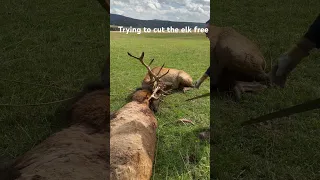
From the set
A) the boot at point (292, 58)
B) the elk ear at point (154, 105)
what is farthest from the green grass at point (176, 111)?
the boot at point (292, 58)

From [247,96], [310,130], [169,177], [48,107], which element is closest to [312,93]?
[247,96]

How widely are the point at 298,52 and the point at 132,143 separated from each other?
1379 millimetres

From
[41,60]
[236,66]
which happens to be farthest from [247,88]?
[41,60]

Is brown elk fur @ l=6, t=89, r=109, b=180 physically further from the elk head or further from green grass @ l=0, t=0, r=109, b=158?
the elk head

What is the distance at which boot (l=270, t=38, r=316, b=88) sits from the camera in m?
1.11

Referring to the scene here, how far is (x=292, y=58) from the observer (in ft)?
4.27

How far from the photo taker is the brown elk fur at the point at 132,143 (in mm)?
1969

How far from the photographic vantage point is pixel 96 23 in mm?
8305

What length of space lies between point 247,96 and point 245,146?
4.26 feet

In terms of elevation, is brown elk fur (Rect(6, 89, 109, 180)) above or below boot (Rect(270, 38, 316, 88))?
below

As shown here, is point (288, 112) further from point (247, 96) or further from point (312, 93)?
point (312, 93)

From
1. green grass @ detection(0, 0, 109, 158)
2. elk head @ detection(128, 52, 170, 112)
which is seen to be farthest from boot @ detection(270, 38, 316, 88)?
elk head @ detection(128, 52, 170, 112)

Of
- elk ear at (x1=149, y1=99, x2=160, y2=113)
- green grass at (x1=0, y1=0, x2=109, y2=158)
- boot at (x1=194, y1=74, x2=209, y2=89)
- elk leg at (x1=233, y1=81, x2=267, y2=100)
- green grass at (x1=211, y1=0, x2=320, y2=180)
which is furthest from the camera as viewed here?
boot at (x1=194, y1=74, x2=209, y2=89)

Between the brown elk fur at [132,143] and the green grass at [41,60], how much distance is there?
44 cm
